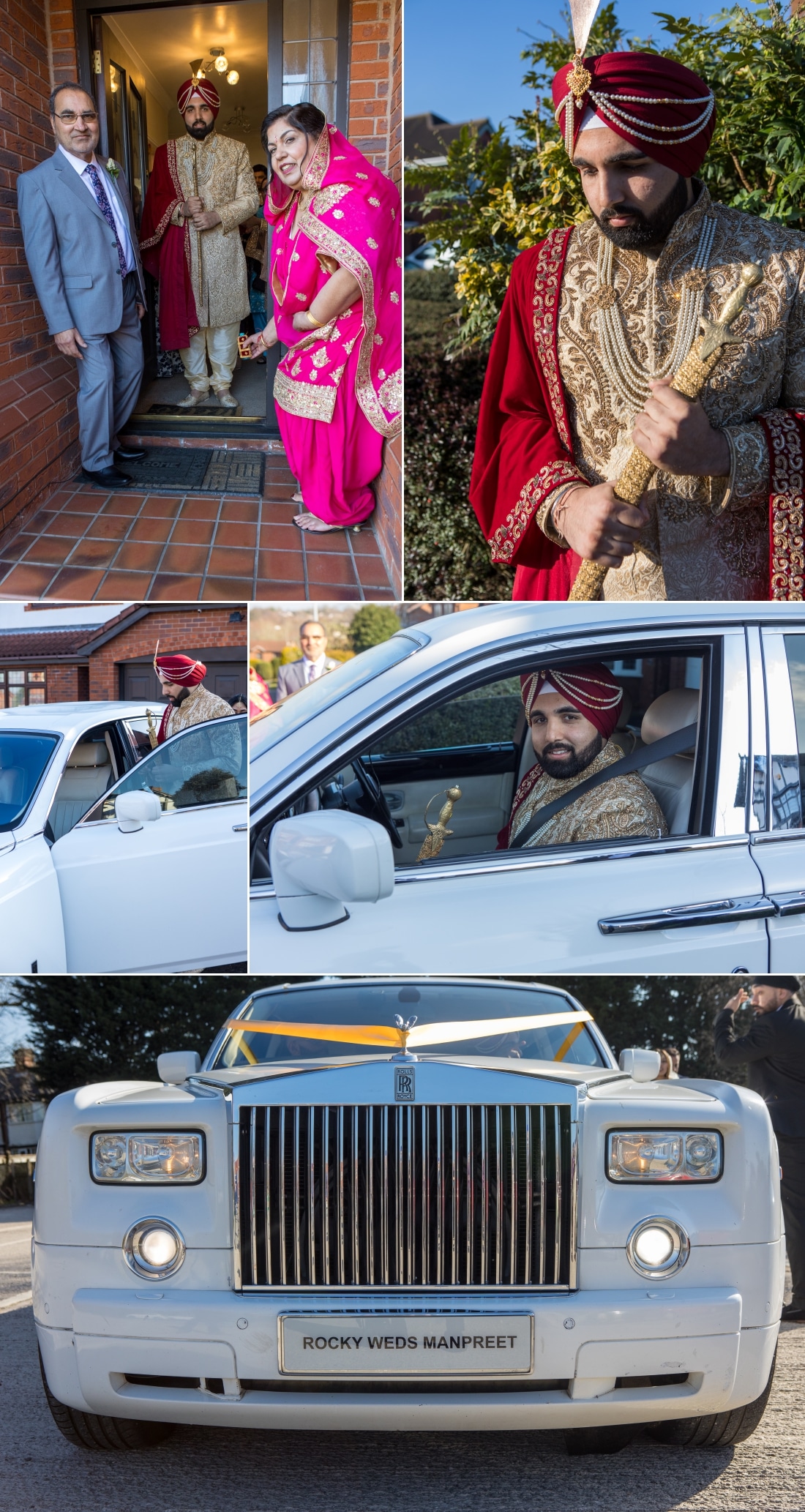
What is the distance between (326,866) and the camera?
2908 mm

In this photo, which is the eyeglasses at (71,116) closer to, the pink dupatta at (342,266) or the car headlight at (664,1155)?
the pink dupatta at (342,266)

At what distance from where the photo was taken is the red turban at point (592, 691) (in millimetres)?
3037

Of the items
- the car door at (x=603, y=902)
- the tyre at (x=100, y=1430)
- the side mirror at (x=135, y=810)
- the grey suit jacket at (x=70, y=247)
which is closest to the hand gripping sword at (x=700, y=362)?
the car door at (x=603, y=902)

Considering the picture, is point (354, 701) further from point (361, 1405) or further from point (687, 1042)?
point (687, 1042)

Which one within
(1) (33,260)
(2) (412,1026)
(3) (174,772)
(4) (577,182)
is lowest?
(2) (412,1026)

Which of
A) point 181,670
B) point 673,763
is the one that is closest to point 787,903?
point 673,763

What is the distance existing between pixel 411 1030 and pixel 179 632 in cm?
155

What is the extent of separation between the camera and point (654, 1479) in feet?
6.77

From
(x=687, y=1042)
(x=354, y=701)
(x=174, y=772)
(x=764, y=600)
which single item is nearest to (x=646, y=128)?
(x=764, y=600)

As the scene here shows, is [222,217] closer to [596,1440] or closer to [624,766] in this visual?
[624,766]

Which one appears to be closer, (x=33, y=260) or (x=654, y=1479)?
(x=654, y=1479)

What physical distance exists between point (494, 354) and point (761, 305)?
0.68m

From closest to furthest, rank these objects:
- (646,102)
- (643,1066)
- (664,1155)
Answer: (664,1155) < (643,1066) < (646,102)

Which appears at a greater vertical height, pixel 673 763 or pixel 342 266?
pixel 342 266
